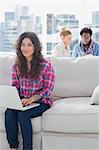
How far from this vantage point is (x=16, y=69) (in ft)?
9.38

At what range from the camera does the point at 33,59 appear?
284cm

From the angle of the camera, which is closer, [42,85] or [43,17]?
[42,85]

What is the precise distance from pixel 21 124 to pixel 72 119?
386 millimetres

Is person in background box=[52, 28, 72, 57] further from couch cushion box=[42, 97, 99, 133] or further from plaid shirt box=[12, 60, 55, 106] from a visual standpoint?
couch cushion box=[42, 97, 99, 133]

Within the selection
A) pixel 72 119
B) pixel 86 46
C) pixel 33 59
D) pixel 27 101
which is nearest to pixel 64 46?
pixel 86 46

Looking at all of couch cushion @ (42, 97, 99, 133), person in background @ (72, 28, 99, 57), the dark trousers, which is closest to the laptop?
the dark trousers

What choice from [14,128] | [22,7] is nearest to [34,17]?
[22,7]

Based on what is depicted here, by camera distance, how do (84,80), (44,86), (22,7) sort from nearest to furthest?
1. (44,86)
2. (84,80)
3. (22,7)

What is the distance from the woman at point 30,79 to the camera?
2.62 meters

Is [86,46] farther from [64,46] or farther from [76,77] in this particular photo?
[76,77]

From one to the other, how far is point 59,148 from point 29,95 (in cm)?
49

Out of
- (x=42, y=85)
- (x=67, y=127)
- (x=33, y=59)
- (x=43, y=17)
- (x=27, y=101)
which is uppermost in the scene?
(x=43, y=17)

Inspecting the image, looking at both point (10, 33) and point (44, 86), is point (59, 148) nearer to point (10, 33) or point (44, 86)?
point (44, 86)

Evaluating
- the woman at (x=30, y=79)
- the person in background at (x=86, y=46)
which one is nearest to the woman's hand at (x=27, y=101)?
the woman at (x=30, y=79)
